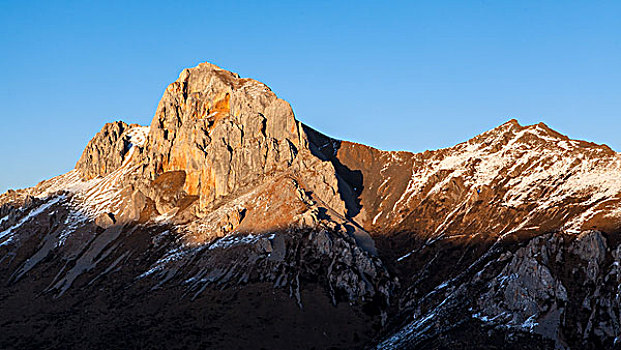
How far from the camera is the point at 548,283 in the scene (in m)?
186

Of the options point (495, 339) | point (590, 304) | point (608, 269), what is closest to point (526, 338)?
point (495, 339)

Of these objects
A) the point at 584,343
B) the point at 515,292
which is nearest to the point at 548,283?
the point at 515,292

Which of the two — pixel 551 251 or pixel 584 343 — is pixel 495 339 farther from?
pixel 551 251

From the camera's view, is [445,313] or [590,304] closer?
[590,304]

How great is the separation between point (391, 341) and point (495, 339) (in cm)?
3157

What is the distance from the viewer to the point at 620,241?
627ft

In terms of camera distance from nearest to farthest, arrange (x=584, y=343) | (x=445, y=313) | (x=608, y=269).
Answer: (x=584, y=343)
(x=608, y=269)
(x=445, y=313)

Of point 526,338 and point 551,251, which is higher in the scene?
point 551,251

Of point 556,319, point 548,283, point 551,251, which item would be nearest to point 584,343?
point 556,319

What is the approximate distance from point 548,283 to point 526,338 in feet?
61.3

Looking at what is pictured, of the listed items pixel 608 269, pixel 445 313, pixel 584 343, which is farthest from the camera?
pixel 445 313

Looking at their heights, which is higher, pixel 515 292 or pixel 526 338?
pixel 515 292

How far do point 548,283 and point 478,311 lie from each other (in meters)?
19.4

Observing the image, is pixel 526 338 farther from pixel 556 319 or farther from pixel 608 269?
pixel 608 269
